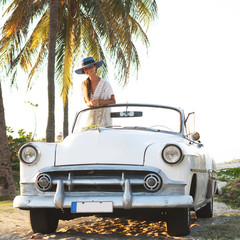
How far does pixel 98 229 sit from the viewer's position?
594cm

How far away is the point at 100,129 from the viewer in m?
5.41

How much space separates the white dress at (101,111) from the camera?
6297mm

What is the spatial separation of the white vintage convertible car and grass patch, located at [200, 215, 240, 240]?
0.39 metres

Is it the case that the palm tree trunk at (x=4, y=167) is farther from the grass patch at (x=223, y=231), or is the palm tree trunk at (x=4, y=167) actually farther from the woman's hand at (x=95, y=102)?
the grass patch at (x=223, y=231)

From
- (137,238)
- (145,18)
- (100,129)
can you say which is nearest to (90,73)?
(100,129)

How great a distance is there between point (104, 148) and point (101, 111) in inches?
57.1

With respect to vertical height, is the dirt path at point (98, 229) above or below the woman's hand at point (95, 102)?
below

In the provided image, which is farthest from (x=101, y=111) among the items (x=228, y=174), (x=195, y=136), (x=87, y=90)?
(x=228, y=174)

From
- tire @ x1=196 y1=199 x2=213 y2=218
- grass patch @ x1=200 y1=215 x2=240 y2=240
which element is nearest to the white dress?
grass patch @ x1=200 y1=215 x2=240 y2=240

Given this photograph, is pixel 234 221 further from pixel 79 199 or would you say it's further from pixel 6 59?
pixel 6 59

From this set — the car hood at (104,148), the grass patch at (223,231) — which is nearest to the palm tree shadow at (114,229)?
the grass patch at (223,231)

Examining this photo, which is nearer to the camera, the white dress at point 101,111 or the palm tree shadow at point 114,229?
the palm tree shadow at point 114,229

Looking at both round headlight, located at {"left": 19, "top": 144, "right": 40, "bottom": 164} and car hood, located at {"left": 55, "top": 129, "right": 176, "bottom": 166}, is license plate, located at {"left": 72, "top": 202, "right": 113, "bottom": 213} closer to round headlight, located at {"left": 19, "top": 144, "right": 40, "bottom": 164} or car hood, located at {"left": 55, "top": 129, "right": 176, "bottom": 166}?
car hood, located at {"left": 55, "top": 129, "right": 176, "bottom": 166}

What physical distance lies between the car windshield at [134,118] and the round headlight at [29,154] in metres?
1.17
